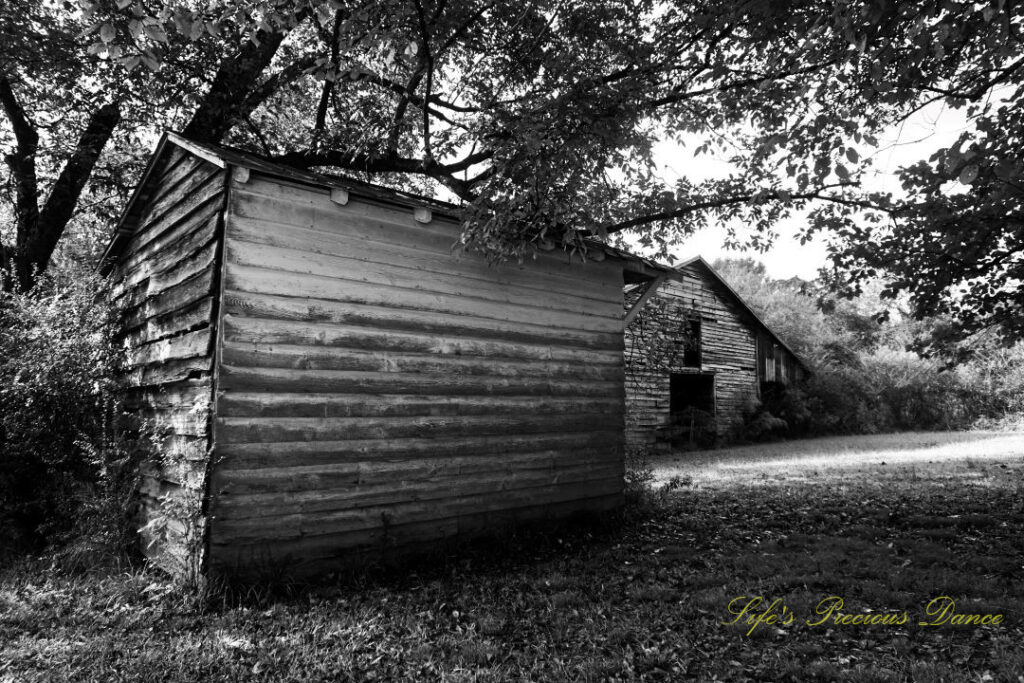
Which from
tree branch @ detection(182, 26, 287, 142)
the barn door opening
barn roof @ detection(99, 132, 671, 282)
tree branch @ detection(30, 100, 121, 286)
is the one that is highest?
tree branch @ detection(182, 26, 287, 142)

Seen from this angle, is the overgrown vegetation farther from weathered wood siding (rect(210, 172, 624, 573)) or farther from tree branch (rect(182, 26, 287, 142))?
tree branch (rect(182, 26, 287, 142))

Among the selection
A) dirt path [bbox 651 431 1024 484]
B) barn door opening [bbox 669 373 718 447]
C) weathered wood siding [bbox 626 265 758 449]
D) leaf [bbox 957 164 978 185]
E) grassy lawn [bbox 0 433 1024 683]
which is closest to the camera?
grassy lawn [bbox 0 433 1024 683]

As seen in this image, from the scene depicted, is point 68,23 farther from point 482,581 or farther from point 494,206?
point 482,581

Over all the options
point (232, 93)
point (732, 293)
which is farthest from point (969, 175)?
point (732, 293)

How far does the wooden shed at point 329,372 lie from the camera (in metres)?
5.87

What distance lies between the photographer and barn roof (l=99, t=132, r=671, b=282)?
6191 mm

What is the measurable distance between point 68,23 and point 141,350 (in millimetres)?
7102

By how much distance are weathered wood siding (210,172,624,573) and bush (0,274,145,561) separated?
2.15 metres

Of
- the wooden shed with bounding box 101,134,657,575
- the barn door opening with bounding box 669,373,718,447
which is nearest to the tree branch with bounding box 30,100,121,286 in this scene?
the wooden shed with bounding box 101,134,657,575

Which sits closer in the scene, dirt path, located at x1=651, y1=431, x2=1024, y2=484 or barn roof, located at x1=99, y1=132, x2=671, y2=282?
barn roof, located at x1=99, y1=132, x2=671, y2=282

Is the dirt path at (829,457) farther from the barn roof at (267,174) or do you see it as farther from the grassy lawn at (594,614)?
the barn roof at (267,174)

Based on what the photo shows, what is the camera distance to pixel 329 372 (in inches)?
251

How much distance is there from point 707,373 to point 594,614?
18.9 metres

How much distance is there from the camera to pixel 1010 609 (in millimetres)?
5078
